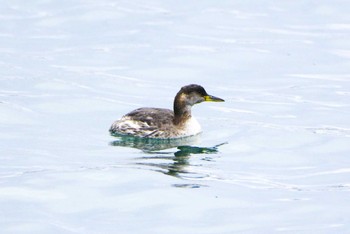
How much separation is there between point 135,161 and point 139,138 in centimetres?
218

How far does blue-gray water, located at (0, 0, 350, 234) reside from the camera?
16.8 m

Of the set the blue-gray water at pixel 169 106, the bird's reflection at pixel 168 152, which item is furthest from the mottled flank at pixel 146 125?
the blue-gray water at pixel 169 106

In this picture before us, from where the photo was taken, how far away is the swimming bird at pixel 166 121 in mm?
21438

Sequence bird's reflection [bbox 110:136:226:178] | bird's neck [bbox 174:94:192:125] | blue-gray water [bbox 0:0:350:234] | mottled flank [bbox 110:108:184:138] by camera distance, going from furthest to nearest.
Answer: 1. bird's neck [bbox 174:94:192:125]
2. mottled flank [bbox 110:108:184:138]
3. bird's reflection [bbox 110:136:226:178]
4. blue-gray water [bbox 0:0:350:234]

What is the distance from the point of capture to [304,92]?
81.6 ft

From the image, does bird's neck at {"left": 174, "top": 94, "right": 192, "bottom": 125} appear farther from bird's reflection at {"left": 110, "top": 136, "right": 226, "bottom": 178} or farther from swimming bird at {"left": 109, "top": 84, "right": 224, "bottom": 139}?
bird's reflection at {"left": 110, "top": 136, "right": 226, "bottom": 178}

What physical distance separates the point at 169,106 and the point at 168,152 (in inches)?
150

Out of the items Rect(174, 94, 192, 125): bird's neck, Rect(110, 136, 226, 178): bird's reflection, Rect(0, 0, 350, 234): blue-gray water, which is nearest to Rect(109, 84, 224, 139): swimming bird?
Rect(174, 94, 192, 125): bird's neck

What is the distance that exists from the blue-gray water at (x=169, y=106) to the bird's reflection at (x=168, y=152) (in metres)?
0.06

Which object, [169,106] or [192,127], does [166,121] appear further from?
[169,106]

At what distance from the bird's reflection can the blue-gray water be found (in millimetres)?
55

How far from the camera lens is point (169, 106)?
24219 millimetres

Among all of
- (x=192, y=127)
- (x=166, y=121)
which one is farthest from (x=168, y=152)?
(x=166, y=121)

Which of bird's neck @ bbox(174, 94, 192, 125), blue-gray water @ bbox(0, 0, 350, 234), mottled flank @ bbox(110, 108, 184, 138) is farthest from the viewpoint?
bird's neck @ bbox(174, 94, 192, 125)
